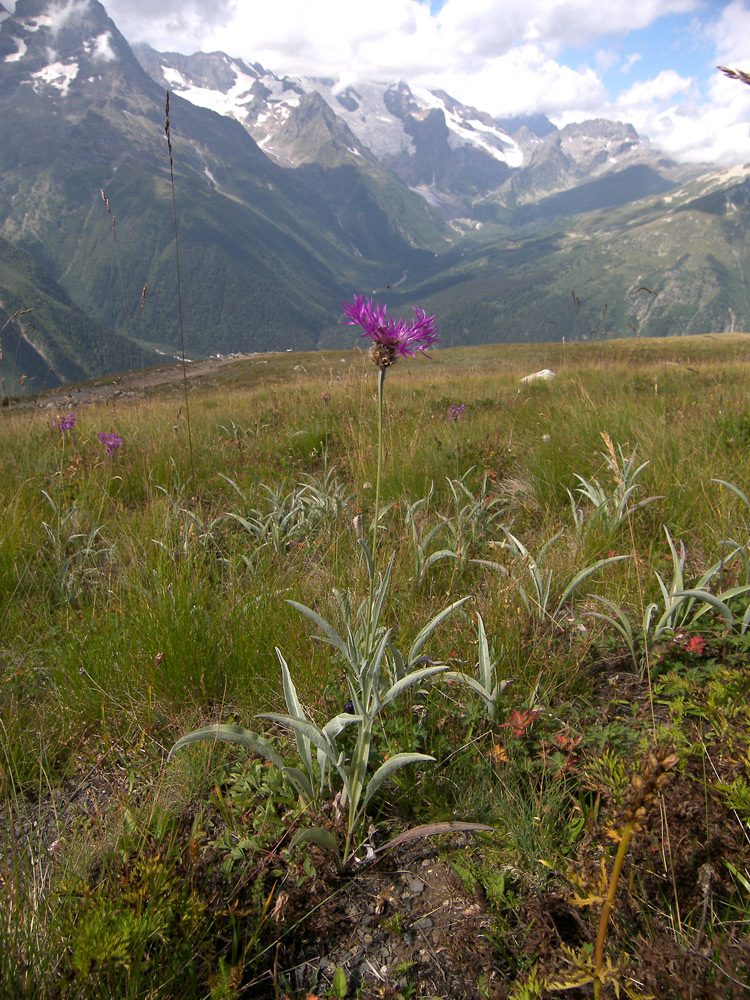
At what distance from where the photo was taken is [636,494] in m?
3.31

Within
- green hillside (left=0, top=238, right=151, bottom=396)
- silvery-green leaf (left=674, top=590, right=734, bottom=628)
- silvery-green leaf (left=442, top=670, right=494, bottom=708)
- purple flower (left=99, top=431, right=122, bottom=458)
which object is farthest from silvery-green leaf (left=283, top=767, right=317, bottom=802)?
green hillside (left=0, top=238, right=151, bottom=396)

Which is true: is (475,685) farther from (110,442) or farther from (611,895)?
(110,442)

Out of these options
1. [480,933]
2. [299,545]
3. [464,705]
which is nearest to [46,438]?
[299,545]

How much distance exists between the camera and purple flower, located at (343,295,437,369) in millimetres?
1691

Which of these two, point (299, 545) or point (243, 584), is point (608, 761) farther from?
point (299, 545)

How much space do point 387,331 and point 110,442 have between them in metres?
3.54

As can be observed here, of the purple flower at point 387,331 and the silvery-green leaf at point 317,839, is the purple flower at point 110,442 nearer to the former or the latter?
the purple flower at point 387,331

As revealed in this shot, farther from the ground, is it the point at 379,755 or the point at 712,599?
the point at 712,599

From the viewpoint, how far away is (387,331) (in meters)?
1.71

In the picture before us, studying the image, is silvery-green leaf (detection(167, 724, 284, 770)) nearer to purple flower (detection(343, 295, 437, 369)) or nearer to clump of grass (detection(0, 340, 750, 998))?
clump of grass (detection(0, 340, 750, 998))

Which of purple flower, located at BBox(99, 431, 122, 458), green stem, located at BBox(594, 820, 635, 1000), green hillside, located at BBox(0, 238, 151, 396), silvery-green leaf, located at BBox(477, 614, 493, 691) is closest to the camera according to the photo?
green stem, located at BBox(594, 820, 635, 1000)

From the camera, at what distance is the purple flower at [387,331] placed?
169cm

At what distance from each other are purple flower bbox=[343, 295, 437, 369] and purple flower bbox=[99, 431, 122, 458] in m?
3.26

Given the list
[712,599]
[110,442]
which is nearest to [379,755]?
[712,599]
